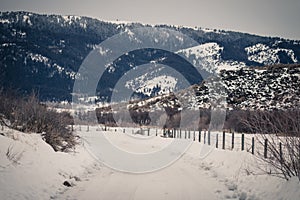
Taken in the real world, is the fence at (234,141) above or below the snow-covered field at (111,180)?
above

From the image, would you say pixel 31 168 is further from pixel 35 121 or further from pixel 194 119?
pixel 194 119

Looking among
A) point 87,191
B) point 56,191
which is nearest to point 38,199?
point 56,191

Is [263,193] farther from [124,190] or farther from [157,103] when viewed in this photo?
[157,103]

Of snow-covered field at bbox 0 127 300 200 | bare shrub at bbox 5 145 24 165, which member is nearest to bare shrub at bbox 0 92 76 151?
snow-covered field at bbox 0 127 300 200

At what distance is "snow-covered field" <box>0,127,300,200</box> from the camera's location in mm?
9352

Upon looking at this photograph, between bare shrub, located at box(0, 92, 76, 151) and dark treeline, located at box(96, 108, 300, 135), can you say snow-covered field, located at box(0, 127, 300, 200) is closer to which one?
bare shrub, located at box(0, 92, 76, 151)

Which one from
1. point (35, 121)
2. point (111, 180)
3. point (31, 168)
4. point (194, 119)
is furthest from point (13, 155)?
point (194, 119)

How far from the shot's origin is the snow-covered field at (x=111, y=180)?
30.7ft

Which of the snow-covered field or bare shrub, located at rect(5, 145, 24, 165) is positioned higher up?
bare shrub, located at rect(5, 145, 24, 165)

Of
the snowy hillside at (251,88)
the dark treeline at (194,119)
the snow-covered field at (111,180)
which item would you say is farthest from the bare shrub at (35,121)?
the snowy hillside at (251,88)

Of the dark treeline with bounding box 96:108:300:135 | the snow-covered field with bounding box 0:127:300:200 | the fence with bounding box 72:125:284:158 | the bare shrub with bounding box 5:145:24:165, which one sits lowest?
the snow-covered field with bounding box 0:127:300:200

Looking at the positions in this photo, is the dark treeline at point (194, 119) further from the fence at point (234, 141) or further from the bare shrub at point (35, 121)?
the bare shrub at point (35, 121)

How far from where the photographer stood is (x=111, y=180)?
41.7 feet

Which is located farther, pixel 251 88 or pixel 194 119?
pixel 251 88
